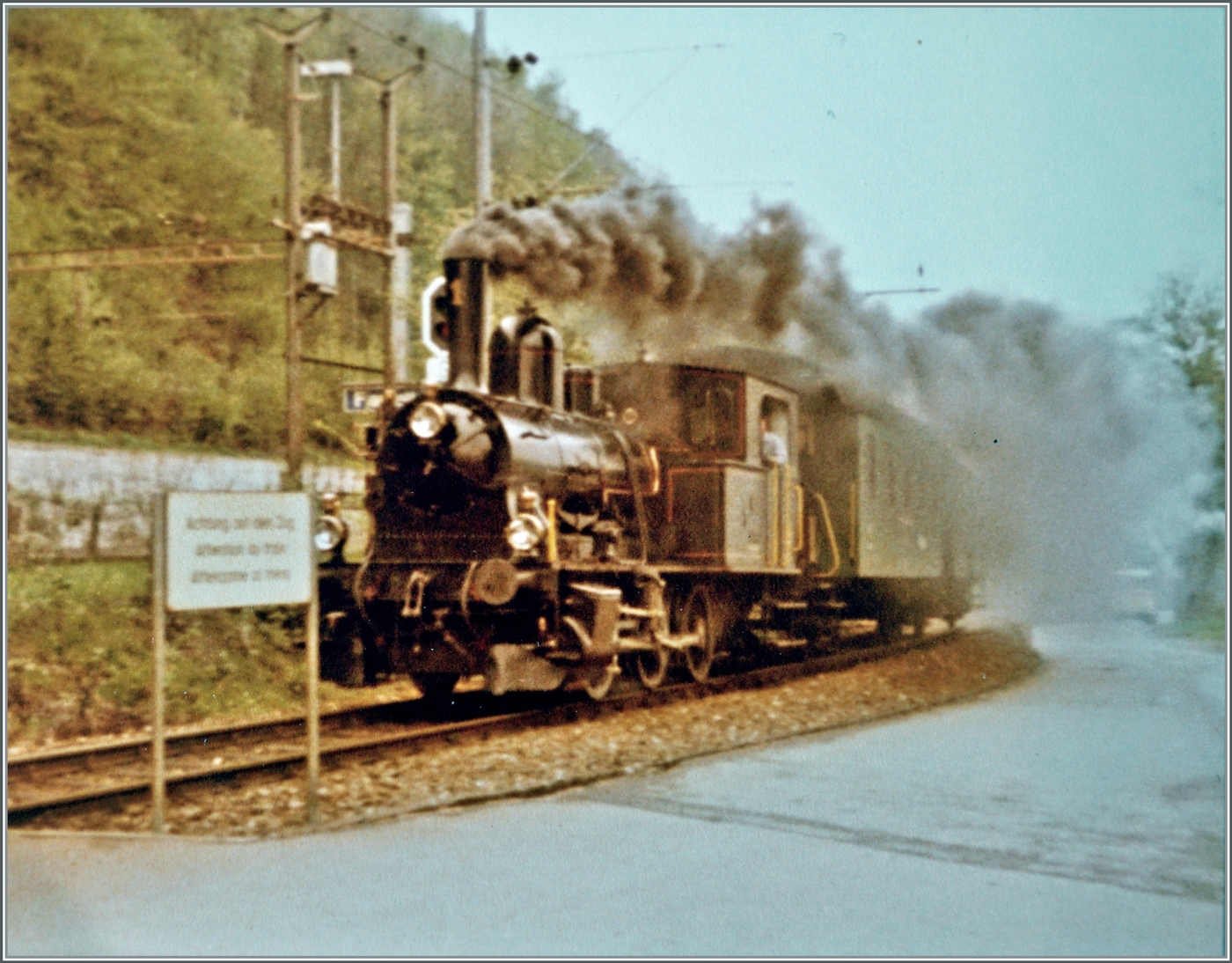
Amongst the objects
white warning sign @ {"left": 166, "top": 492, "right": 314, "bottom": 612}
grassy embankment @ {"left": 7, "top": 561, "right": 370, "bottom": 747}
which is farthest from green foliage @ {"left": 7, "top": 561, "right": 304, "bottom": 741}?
white warning sign @ {"left": 166, "top": 492, "right": 314, "bottom": 612}

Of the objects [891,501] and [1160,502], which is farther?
[1160,502]

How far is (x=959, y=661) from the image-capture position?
15.6m

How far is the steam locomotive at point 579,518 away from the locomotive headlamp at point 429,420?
15 millimetres

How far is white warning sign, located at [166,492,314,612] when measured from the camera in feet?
20.3

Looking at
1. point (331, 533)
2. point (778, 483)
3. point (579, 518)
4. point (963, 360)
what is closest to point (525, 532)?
point (579, 518)

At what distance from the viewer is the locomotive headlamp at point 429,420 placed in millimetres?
9352

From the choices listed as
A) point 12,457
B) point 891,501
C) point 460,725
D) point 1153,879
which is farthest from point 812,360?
point 1153,879

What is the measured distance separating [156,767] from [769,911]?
130 inches

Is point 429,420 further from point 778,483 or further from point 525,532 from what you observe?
point 778,483

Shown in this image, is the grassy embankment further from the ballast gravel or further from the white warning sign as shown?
the white warning sign

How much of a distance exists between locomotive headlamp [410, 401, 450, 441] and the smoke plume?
1470 millimetres

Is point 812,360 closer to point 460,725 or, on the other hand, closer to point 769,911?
point 460,725

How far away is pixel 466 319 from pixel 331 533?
216 centimetres

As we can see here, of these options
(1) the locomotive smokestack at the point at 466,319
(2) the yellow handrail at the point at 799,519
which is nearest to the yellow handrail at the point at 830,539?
(2) the yellow handrail at the point at 799,519
